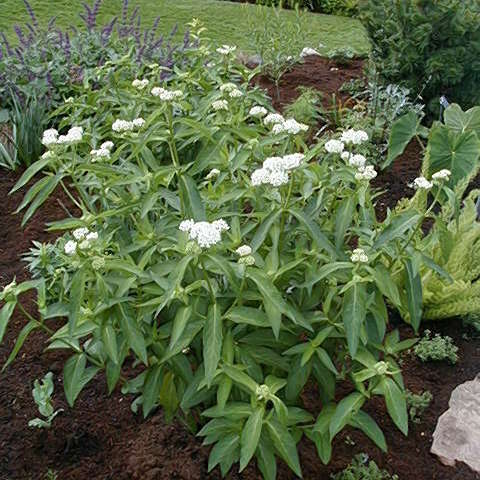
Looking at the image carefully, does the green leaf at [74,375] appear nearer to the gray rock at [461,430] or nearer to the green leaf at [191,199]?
the green leaf at [191,199]

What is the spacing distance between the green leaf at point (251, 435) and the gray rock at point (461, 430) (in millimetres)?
1039

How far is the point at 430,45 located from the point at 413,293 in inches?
125

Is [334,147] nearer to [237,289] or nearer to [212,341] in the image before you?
[237,289]

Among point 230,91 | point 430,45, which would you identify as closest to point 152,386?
point 230,91

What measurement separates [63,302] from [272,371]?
2.35 ft

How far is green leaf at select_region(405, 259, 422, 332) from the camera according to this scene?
234 centimetres

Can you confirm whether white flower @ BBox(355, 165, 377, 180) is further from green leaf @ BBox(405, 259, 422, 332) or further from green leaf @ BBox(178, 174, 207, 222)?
green leaf @ BBox(178, 174, 207, 222)

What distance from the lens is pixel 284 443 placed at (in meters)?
2.15

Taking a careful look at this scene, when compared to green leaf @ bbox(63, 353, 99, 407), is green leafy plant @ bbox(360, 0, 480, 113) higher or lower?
higher

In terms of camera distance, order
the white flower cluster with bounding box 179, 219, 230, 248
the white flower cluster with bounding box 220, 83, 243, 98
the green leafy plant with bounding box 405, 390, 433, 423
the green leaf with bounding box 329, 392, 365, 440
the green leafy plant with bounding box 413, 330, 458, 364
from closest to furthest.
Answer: the white flower cluster with bounding box 179, 219, 230, 248
the green leaf with bounding box 329, 392, 365, 440
the white flower cluster with bounding box 220, 83, 243, 98
the green leafy plant with bounding box 405, 390, 433, 423
the green leafy plant with bounding box 413, 330, 458, 364

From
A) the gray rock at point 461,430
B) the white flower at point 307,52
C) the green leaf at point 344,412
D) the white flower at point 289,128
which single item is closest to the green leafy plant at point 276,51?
the white flower at point 307,52

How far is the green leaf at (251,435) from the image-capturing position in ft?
6.66

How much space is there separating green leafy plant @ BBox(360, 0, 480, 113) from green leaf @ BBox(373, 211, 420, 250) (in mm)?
2886

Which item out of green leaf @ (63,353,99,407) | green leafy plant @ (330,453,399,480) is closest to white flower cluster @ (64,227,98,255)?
green leaf @ (63,353,99,407)
